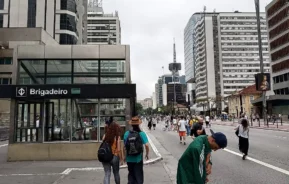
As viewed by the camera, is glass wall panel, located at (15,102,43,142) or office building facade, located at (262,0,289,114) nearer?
glass wall panel, located at (15,102,43,142)

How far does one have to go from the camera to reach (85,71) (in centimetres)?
1281

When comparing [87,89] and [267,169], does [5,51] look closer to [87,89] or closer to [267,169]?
[87,89]

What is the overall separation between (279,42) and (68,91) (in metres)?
68.2

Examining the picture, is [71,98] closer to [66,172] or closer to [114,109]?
[114,109]

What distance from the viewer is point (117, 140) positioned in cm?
664

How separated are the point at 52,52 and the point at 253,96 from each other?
83.5m

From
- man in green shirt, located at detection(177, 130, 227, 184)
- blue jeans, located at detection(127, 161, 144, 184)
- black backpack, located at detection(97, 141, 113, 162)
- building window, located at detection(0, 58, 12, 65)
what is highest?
building window, located at detection(0, 58, 12, 65)

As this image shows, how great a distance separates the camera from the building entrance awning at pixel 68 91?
12.2 metres

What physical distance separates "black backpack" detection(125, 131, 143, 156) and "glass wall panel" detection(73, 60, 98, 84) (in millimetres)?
6944

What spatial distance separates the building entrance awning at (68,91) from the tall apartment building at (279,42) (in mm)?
62916

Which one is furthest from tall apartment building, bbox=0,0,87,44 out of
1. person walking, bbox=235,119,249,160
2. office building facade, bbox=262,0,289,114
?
person walking, bbox=235,119,249,160

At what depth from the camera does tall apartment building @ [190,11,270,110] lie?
150 m

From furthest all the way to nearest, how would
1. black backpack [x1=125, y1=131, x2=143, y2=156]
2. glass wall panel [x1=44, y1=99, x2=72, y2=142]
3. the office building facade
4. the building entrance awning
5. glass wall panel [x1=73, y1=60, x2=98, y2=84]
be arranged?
the office building facade
glass wall panel [x1=73, y1=60, x2=98, y2=84]
glass wall panel [x1=44, y1=99, x2=72, y2=142]
the building entrance awning
black backpack [x1=125, y1=131, x2=143, y2=156]

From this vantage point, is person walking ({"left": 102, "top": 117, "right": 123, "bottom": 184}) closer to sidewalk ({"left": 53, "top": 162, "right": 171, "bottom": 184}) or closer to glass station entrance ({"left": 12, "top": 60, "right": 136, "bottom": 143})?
sidewalk ({"left": 53, "top": 162, "right": 171, "bottom": 184})
